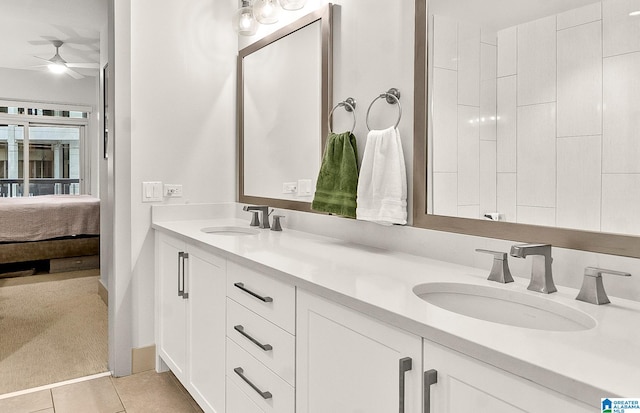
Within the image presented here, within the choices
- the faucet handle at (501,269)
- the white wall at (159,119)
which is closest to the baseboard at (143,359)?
the white wall at (159,119)

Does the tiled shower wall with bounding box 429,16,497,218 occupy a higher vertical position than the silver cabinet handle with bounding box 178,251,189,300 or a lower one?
higher

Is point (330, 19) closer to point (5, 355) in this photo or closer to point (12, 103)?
point (5, 355)

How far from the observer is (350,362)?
3.72 feet

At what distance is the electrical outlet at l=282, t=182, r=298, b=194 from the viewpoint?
2482 millimetres

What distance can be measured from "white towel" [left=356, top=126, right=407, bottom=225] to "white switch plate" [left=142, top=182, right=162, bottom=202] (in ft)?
4.52

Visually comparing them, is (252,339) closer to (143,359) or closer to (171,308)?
(171,308)

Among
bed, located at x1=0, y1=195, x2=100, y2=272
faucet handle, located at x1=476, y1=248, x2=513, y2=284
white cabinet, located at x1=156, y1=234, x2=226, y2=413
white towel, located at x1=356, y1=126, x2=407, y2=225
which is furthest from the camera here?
bed, located at x1=0, y1=195, x2=100, y2=272

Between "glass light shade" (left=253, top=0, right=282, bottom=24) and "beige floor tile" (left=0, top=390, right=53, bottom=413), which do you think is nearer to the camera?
"beige floor tile" (left=0, top=390, right=53, bottom=413)

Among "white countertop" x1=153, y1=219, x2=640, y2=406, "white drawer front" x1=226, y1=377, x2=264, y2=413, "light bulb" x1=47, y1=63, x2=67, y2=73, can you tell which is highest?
"light bulb" x1=47, y1=63, x2=67, y2=73

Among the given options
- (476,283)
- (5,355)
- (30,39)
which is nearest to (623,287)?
(476,283)

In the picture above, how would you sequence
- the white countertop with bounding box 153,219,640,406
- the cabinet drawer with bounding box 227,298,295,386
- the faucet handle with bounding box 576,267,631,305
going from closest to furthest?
the white countertop with bounding box 153,219,640,406
the faucet handle with bounding box 576,267,631,305
the cabinet drawer with bounding box 227,298,295,386

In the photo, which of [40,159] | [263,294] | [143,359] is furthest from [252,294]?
A: [40,159]

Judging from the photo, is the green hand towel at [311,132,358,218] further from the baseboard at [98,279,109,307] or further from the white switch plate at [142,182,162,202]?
the baseboard at [98,279,109,307]

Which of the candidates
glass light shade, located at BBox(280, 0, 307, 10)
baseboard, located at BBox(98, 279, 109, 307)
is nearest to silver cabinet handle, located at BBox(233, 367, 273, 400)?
glass light shade, located at BBox(280, 0, 307, 10)
